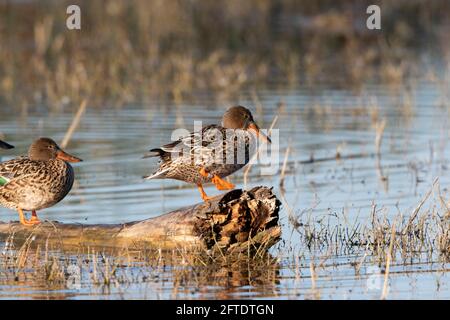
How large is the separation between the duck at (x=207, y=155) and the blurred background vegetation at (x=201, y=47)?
7643 mm

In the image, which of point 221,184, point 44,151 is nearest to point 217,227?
point 221,184

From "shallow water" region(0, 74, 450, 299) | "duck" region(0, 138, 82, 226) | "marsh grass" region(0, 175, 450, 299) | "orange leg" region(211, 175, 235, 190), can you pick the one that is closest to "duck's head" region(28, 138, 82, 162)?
"duck" region(0, 138, 82, 226)

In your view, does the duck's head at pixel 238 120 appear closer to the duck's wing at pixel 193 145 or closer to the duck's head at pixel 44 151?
the duck's wing at pixel 193 145

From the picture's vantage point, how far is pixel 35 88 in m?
18.3

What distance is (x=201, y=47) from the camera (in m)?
21.7

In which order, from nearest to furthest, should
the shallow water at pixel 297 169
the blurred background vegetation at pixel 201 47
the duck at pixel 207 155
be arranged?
the shallow water at pixel 297 169 < the duck at pixel 207 155 < the blurred background vegetation at pixel 201 47

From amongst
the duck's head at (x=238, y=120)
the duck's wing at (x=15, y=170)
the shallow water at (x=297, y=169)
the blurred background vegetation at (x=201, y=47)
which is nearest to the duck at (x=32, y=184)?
the duck's wing at (x=15, y=170)

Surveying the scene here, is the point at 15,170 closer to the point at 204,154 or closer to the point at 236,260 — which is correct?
the point at 204,154

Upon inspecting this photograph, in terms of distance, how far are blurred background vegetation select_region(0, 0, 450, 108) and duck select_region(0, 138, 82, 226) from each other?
24.4 feet

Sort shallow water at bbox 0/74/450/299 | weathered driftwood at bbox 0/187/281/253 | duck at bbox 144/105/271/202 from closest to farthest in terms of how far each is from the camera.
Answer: shallow water at bbox 0/74/450/299
weathered driftwood at bbox 0/187/281/253
duck at bbox 144/105/271/202

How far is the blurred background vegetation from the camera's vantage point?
728 inches

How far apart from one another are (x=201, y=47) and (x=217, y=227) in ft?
43.5

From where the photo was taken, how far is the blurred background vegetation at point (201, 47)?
18.5 m

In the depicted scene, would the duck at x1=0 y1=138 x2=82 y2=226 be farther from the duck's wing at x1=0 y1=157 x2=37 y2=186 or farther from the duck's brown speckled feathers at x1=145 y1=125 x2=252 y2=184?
the duck's brown speckled feathers at x1=145 y1=125 x2=252 y2=184
